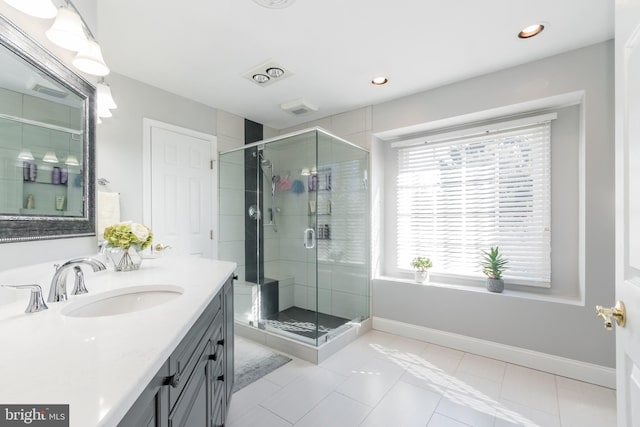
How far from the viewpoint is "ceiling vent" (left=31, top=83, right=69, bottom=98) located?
110 cm

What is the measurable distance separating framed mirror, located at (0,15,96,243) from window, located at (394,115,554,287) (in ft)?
8.89

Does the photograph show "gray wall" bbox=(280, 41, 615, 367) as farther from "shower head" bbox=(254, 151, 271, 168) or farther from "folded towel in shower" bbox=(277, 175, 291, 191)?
"shower head" bbox=(254, 151, 271, 168)

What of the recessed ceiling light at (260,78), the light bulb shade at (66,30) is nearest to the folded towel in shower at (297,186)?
the recessed ceiling light at (260,78)

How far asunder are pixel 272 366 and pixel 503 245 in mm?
2290

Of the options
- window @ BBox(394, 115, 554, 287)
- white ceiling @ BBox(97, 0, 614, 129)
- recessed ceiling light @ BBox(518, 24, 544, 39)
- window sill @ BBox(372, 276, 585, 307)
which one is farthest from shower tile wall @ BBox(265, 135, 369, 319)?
recessed ceiling light @ BBox(518, 24, 544, 39)

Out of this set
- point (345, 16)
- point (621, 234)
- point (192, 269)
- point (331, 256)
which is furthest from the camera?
point (331, 256)

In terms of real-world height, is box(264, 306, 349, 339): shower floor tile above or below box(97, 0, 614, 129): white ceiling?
below

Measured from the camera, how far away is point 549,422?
1.66m

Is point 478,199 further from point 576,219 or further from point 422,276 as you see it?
point 422,276

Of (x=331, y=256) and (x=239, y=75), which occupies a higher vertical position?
(x=239, y=75)

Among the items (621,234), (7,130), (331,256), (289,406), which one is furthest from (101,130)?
(621,234)

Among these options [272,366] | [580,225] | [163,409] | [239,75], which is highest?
[239,75]

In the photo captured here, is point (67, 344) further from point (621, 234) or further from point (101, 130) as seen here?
point (101, 130)

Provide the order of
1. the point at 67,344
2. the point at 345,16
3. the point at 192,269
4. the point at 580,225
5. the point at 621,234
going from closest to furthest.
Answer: the point at 67,344, the point at 621,234, the point at 192,269, the point at 345,16, the point at 580,225
